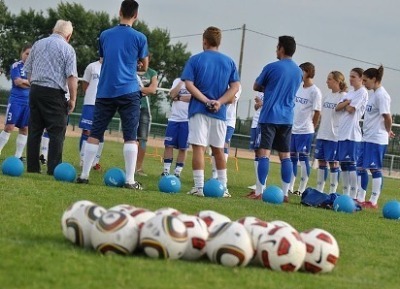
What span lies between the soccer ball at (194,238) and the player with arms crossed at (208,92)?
4.91m

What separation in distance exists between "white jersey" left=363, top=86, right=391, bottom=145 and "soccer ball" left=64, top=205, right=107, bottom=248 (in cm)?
846

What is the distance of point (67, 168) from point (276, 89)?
341 cm

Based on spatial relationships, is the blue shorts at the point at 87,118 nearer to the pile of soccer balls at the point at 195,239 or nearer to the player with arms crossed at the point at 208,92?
the player with arms crossed at the point at 208,92

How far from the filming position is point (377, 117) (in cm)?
1326

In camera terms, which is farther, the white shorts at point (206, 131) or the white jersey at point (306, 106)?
the white jersey at point (306, 106)

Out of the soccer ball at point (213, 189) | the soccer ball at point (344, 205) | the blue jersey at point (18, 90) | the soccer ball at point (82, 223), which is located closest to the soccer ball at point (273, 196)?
the soccer ball at point (213, 189)

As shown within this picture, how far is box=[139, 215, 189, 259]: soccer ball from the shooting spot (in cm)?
538

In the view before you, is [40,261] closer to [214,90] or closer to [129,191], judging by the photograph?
[129,191]

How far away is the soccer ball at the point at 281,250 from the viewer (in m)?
5.51

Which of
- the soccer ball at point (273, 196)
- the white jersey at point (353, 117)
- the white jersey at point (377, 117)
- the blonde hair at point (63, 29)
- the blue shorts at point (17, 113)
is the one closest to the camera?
the soccer ball at point (273, 196)

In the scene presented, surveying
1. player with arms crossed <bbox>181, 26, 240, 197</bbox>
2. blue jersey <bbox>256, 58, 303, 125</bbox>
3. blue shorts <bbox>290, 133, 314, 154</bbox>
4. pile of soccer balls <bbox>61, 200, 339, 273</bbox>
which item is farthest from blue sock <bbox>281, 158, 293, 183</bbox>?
pile of soccer balls <bbox>61, 200, 339, 273</bbox>

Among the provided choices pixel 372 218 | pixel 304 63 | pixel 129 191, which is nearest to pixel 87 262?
pixel 129 191

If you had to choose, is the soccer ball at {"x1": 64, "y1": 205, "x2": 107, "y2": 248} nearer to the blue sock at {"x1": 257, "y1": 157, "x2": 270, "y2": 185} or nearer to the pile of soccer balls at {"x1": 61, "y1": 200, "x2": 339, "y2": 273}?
the pile of soccer balls at {"x1": 61, "y1": 200, "x2": 339, "y2": 273}

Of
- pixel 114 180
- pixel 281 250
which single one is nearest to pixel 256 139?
pixel 114 180
